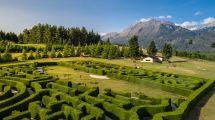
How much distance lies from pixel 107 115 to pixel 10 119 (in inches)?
483

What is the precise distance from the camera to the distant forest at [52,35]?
142250 mm

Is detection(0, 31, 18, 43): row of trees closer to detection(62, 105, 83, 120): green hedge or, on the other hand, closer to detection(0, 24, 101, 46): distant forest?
detection(0, 24, 101, 46): distant forest

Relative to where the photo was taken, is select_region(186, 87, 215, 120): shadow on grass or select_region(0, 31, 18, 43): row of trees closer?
select_region(186, 87, 215, 120): shadow on grass

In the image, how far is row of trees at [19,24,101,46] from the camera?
142m

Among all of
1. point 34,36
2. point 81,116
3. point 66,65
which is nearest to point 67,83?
point 81,116

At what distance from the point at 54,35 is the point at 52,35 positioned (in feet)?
3.77

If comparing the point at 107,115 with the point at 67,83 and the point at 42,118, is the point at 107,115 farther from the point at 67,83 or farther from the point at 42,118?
the point at 67,83

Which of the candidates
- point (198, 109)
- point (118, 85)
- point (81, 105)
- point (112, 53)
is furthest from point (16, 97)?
point (112, 53)

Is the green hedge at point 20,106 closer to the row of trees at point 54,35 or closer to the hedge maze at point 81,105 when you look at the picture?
the hedge maze at point 81,105

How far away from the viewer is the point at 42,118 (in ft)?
95.1

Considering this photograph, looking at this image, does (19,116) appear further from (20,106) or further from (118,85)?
(118,85)

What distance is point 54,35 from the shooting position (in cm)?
14538

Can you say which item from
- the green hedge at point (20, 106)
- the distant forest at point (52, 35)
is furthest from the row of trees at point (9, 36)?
the green hedge at point (20, 106)

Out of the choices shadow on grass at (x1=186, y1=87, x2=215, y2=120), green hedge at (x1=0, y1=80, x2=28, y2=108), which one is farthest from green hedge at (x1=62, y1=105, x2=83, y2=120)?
shadow on grass at (x1=186, y1=87, x2=215, y2=120)
